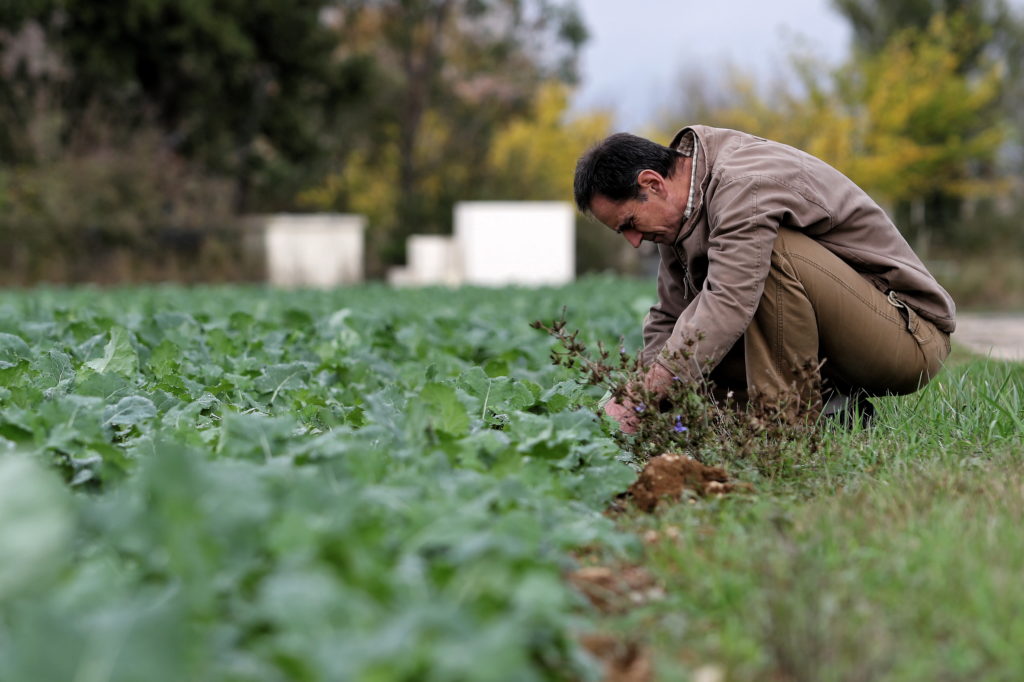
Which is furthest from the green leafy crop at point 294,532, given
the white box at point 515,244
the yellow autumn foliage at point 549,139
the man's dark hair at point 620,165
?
the yellow autumn foliage at point 549,139

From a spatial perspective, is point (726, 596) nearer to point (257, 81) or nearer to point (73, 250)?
point (73, 250)

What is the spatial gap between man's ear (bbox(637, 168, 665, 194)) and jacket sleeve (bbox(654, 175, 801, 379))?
20 centimetres

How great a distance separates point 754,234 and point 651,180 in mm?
364

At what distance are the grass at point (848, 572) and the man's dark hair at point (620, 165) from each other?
3.18ft

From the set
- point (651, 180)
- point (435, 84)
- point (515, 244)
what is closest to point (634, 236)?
point (651, 180)

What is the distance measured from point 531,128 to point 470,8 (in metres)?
4.16

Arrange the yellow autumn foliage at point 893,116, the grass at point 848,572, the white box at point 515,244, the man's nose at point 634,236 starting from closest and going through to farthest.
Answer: the grass at point 848,572
the man's nose at point 634,236
the white box at point 515,244
the yellow autumn foliage at point 893,116

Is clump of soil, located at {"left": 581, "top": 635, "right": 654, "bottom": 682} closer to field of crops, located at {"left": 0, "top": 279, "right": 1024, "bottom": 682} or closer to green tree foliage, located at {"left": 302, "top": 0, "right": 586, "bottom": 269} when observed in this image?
field of crops, located at {"left": 0, "top": 279, "right": 1024, "bottom": 682}

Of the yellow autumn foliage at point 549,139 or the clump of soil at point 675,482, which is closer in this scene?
the clump of soil at point 675,482

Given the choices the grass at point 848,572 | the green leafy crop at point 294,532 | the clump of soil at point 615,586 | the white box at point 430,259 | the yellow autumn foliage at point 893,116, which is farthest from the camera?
the yellow autumn foliage at point 893,116

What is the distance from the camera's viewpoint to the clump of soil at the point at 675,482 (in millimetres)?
2557

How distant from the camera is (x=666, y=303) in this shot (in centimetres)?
376

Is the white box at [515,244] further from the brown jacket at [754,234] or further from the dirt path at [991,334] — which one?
the brown jacket at [754,234]

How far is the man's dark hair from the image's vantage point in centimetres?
313
